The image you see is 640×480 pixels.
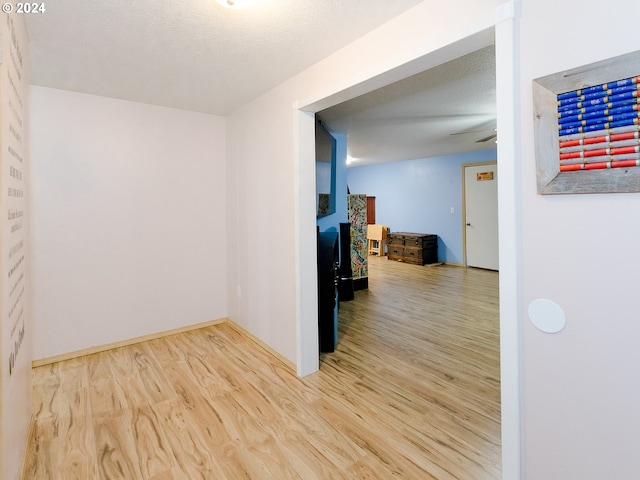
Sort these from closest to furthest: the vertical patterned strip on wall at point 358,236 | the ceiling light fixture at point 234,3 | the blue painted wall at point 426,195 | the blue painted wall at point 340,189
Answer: the ceiling light fixture at point 234,3, the blue painted wall at point 340,189, the vertical patterned strip on wall at point 358,236, the blue painted wall at point 426,195

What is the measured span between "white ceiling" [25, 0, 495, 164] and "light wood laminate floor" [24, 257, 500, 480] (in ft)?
7.64

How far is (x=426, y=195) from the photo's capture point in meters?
7.70

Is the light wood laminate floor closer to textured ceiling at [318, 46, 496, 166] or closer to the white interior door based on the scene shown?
textured ceiling at [318, 46, 496, 166]

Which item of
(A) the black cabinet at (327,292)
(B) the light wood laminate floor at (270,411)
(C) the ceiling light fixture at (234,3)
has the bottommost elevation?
(B) the light wood laminate floor at (270,411)

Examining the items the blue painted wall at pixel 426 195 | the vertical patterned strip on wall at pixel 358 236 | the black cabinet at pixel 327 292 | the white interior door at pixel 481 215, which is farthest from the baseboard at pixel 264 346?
the blue painted wall at pixel 426 195

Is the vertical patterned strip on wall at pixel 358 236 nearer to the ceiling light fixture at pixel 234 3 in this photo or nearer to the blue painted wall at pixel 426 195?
the blue painted wall at pixel 426 195

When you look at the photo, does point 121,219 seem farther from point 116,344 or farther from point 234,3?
point 234,3

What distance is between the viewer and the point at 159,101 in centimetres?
322

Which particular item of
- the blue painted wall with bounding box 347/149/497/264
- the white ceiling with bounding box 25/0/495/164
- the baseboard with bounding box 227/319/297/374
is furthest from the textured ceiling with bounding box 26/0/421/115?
the blue painted wall with bounding box 347/149/497/264

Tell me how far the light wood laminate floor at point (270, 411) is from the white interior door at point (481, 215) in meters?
3.38

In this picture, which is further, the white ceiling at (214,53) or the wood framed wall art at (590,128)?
the white ceiling at (214,53)

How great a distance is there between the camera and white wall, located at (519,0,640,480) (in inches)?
43.0

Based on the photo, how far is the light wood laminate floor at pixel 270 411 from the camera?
68.4 inches

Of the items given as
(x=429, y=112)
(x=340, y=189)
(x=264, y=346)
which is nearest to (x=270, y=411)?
(x=264, y=346)
